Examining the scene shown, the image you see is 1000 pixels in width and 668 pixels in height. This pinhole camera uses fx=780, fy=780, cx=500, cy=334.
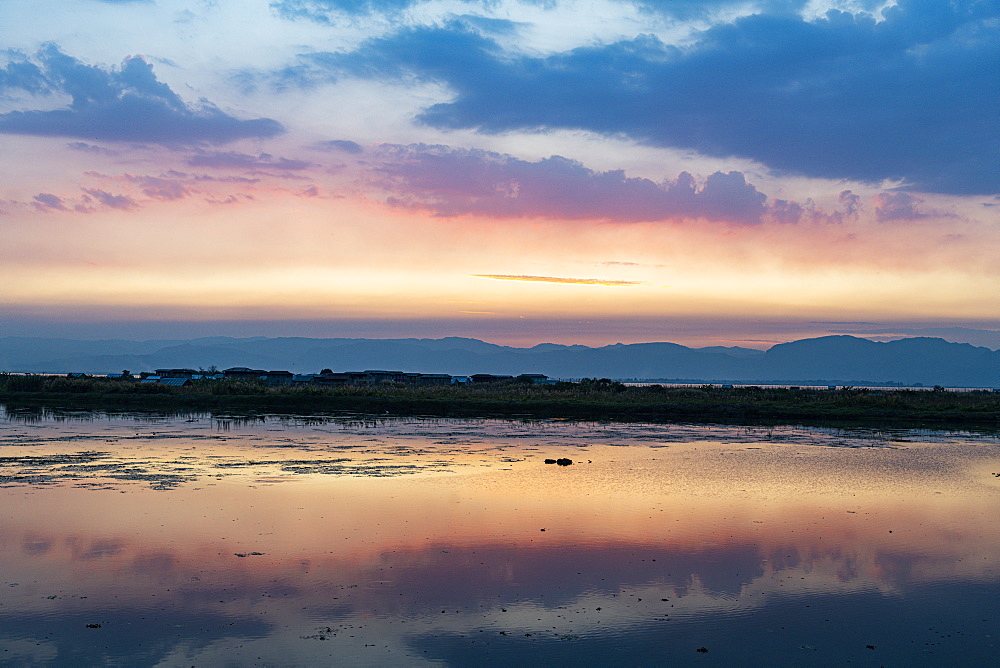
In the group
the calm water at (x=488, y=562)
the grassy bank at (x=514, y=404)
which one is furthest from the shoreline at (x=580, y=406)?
the calm water at (x=488, y=562)

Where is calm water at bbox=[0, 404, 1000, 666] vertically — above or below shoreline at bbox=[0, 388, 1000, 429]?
below

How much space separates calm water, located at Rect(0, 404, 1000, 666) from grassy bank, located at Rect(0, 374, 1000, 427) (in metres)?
28.4

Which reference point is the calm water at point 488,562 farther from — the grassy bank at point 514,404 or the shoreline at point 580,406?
the grassy bank at point 514,404

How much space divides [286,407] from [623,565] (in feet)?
150

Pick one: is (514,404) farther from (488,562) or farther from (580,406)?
(488,562)

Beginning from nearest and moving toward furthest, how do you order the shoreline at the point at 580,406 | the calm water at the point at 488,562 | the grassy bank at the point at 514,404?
the calm water at the point at 488,562 → the shoreline at the point at 580,406 → the grassy bank at the point at 514,404

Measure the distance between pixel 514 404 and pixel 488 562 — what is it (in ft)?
151

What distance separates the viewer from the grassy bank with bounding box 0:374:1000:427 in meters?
52.0

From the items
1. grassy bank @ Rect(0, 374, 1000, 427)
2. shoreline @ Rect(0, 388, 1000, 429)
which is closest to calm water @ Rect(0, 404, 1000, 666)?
shoreline @ Rect(0, 388, 1000, 429)

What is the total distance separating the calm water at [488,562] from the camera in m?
9.16

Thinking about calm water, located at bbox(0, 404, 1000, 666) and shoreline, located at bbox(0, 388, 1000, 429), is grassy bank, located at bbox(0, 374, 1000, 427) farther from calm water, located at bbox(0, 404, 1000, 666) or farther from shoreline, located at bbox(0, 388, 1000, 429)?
calm water, located at bbox(0, 404, 1000, 666)

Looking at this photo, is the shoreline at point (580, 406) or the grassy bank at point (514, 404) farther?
the grassy bank at point (514, 404)

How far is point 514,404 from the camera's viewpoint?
5878 cm

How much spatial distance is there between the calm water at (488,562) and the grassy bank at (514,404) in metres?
28.4
